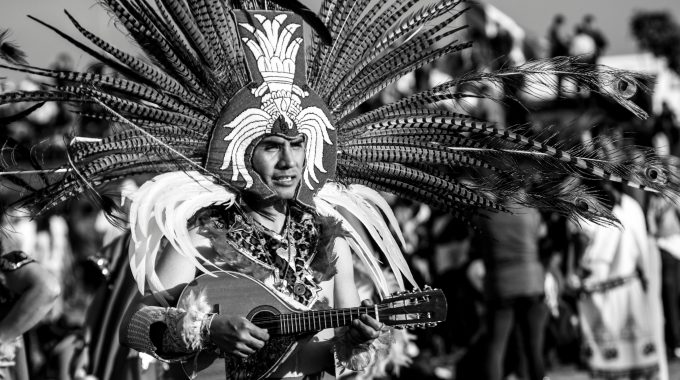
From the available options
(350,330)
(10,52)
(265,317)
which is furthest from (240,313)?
(10,52)

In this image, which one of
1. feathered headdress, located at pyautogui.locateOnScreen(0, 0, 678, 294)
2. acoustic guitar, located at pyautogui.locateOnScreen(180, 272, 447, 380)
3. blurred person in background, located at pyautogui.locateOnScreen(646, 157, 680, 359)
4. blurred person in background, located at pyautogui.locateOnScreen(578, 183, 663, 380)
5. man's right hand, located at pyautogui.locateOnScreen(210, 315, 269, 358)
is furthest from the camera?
blurred person in background, located at pyautogui.locateOnScreen(646, 157, 680, 359)

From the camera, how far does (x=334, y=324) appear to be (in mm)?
3594

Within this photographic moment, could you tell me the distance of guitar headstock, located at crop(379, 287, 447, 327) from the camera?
3539 mm

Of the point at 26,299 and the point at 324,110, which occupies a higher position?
the point at 324,110

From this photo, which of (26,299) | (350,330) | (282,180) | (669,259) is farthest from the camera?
(669,259)

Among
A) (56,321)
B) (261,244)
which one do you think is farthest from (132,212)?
(56,321)

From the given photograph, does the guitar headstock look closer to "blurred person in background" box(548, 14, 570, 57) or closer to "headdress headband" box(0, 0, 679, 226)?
"headdress headband" box(0, 0, 679, 226)

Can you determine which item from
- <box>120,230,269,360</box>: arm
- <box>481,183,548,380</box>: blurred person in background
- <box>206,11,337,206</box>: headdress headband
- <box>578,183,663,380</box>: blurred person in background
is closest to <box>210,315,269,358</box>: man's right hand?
<box>120,230,269,360</box>: arm

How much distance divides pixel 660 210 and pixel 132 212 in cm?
713

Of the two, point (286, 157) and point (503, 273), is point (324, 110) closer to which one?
point (286, 157)

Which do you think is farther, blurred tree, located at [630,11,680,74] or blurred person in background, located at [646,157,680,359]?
blurred tree, located at [630,11,680,74]

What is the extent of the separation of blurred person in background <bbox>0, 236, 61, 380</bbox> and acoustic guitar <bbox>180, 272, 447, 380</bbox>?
1730 millimetres

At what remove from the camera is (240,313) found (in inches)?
144

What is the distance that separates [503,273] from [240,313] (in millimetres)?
4426
